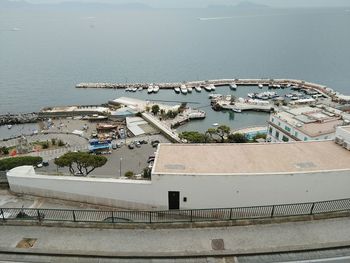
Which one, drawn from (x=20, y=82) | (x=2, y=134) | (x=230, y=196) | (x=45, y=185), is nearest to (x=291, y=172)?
(x=230, y=196)

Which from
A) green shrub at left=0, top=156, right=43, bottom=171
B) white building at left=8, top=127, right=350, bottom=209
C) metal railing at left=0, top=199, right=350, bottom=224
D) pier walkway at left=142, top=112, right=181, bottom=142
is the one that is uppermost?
white building at left=8, top=127, right=350, bottom=209

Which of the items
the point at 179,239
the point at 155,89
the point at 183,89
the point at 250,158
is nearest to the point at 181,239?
the point at 179,239

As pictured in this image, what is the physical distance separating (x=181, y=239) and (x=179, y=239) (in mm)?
65

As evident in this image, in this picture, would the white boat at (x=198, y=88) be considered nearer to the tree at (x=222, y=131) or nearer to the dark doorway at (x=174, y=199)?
the tree at (x=222, y=131)

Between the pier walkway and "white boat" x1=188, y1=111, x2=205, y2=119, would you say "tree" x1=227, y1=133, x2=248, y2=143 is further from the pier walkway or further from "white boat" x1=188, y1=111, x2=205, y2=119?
"white boat" x1=188, y1=111, x2=205, y2=119

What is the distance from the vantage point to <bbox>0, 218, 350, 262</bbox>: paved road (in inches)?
382

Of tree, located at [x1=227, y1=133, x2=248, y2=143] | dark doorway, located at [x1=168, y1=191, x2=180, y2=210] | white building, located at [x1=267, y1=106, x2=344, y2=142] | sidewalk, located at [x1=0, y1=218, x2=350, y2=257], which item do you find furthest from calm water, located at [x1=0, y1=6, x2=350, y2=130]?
sidewalk, located at [x1=0, y1=218, x2=350, y2=257]

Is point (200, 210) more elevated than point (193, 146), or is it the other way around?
point (193, 146)

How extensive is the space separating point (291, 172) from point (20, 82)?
87.1 m

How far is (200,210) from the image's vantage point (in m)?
12.2

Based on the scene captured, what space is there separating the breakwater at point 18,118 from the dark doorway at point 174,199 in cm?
4895

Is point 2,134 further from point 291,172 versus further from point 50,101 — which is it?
point 291,172

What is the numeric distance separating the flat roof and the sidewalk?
253cm

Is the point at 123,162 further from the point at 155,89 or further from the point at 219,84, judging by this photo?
the point at 219,84
